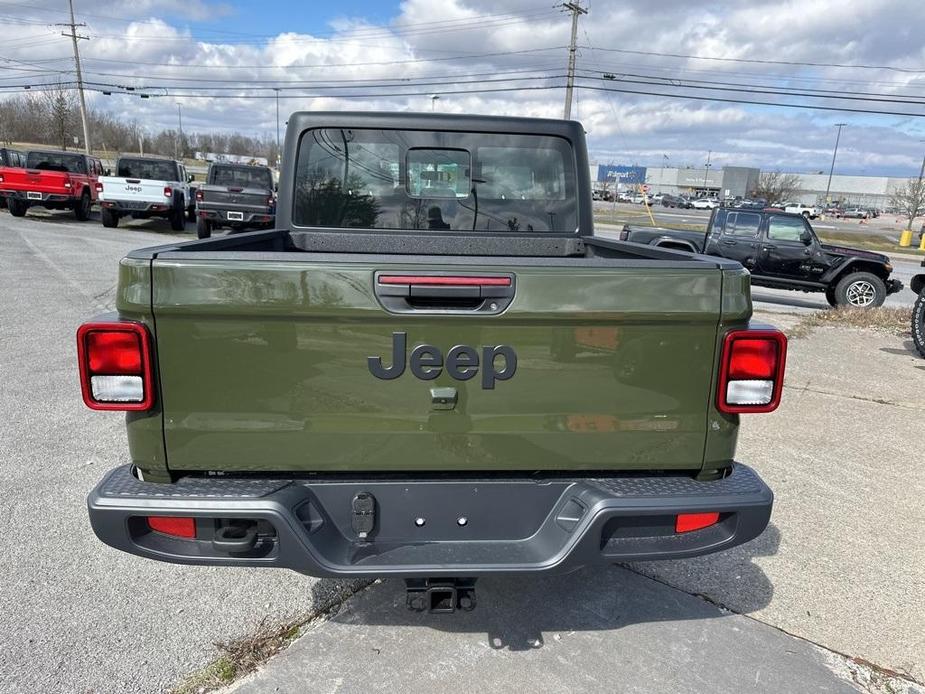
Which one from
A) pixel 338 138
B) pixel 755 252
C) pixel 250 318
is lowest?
pixel 755 252

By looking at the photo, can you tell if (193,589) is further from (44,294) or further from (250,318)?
(44,294)

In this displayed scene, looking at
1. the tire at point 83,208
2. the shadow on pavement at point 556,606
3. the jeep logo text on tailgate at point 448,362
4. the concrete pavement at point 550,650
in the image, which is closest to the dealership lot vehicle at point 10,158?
the tire at point 83,208

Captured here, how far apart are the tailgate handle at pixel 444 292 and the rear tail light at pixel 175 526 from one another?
1.00 m

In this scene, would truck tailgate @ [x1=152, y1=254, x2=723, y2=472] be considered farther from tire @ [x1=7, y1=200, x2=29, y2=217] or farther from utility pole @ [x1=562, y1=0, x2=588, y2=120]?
utility pole @ [x1=562, y1=0, x2=588, y2=120]

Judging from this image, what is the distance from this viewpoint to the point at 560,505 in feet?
7.97

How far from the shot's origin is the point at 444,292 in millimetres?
2236

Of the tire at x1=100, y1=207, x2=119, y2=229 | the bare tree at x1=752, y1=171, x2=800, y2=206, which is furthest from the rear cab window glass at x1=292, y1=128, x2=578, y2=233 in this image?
the bare tree at x1=752, y1=171, x2=800, y2=206

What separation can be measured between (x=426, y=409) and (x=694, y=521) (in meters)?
1.07

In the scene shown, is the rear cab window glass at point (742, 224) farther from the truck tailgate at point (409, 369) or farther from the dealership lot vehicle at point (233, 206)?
the truck tailgate at point (409, 369)

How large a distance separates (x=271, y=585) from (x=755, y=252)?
12.2 m

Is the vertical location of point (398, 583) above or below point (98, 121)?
below

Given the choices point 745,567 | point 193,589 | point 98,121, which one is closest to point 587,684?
point 745,567

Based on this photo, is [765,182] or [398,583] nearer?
[398,583]

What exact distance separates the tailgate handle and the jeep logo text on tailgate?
117 mm
